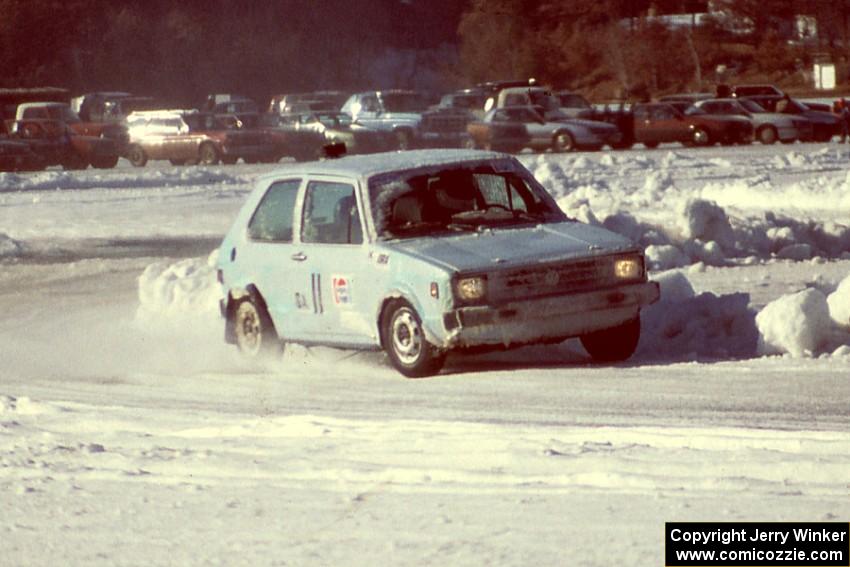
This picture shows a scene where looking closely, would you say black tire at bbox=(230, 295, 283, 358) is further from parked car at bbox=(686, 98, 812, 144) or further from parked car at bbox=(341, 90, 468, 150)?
parked car at bbox=(686, 98, 812, 144)

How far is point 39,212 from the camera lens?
2964 cm

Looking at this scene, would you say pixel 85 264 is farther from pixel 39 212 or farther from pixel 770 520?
pixel 770 520

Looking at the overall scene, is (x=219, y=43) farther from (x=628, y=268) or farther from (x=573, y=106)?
(x=628, y=268)

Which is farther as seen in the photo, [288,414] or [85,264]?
[85,264]

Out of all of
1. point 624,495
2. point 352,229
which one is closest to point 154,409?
point 352,229

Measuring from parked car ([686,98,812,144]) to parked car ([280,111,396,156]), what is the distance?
8404 mm

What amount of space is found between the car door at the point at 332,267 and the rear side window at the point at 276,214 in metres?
0.16

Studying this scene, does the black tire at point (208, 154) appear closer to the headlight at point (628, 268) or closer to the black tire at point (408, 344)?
the black tire at point (408, 344)

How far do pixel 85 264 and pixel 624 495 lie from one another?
1454 cm

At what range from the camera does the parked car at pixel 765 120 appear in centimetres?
4791

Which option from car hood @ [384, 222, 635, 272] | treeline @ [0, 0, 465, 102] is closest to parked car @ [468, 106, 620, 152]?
car hood @ [384, 222, 635, 272]

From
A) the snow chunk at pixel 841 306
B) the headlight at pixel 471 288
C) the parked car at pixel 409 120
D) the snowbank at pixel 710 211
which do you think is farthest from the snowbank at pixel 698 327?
the parked car at pixel 409 120

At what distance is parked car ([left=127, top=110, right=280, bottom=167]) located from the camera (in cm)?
4638

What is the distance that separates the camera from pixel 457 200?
11.7 metres
